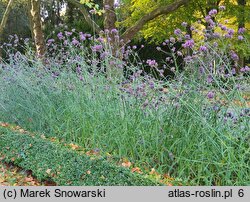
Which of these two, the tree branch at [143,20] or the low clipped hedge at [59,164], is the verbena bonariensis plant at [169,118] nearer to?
the low clipped hedge at [59,164]

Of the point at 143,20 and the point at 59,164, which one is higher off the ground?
the point at 143,20

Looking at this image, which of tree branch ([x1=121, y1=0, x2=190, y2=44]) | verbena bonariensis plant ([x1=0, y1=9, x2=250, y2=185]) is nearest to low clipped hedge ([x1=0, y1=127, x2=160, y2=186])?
verbena bonariensis plant ([x1=0, y1=9, x2=250, y2=185])

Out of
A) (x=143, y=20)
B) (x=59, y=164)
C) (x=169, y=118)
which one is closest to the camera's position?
(x=169, y=118)

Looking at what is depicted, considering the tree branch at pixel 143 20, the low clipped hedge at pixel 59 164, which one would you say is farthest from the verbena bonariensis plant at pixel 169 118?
the tree branch at pixel 143 20

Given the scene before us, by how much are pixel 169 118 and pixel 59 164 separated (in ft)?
4.22

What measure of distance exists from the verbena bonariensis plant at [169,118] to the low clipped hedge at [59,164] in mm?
344

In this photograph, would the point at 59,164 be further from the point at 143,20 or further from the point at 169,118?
the point at 143,20

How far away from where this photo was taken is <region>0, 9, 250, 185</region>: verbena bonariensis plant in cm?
342

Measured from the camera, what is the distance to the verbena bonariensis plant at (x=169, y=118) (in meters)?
3.42

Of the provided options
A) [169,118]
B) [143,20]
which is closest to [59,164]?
[169,118]

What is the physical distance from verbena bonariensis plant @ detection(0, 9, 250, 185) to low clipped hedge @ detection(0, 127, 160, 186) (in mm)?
344

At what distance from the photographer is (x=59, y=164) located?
425 centimetres

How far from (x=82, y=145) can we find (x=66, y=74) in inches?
53.1

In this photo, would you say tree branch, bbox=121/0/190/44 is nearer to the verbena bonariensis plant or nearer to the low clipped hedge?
the verbena bonariensis plant
